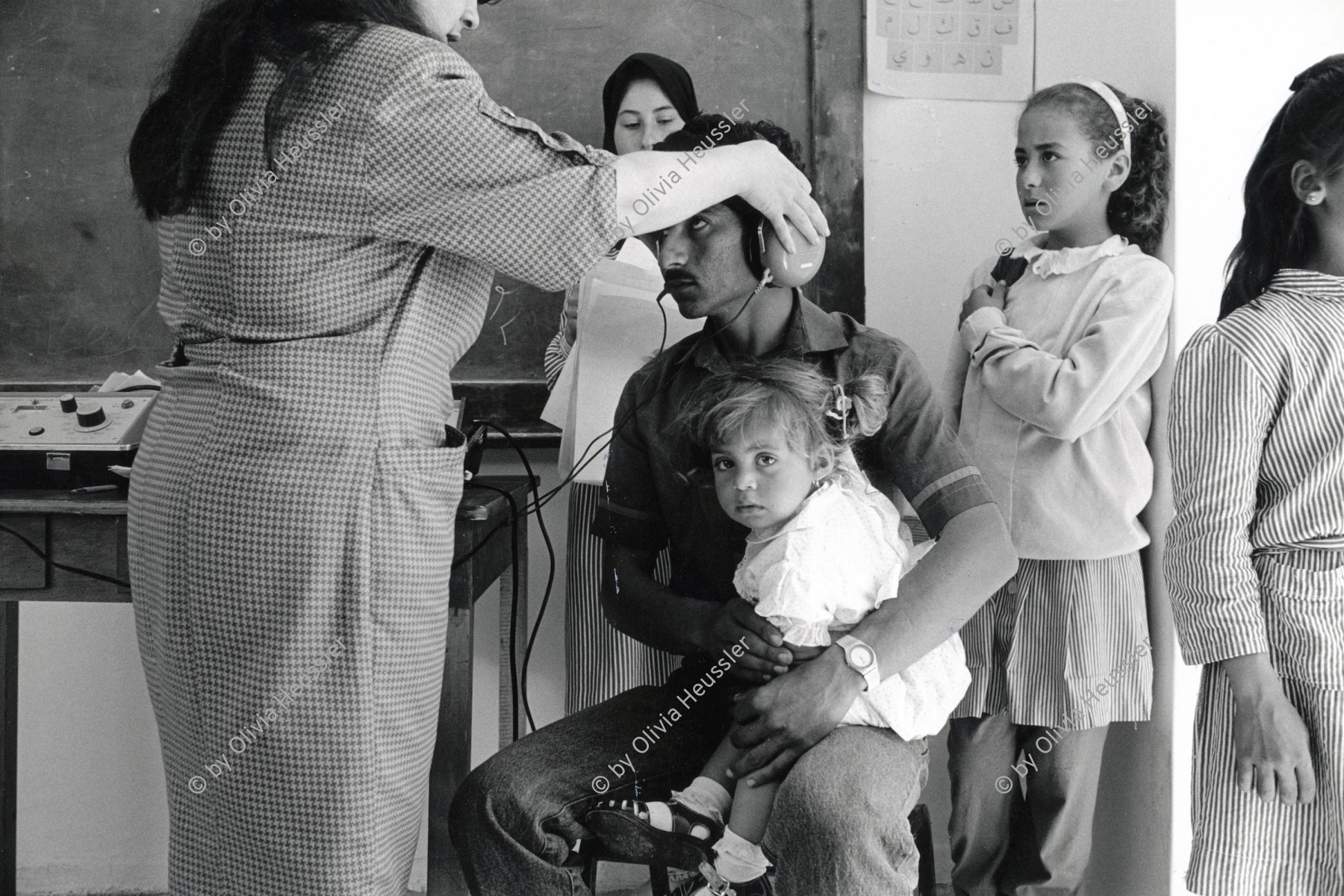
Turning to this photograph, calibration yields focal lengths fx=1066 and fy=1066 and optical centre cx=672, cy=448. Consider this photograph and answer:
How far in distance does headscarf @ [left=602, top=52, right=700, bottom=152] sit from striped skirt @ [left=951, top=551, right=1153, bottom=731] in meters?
1.13

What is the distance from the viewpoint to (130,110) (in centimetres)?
225

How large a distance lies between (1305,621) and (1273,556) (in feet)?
0.27

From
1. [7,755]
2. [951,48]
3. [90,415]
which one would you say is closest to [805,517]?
[90,415]

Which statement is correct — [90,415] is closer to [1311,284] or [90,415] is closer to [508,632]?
[508,632]

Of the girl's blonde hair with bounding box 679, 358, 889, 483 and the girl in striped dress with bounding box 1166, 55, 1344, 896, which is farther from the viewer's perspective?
Answer: the girl's blonde hair with bounding box 679, 358, 889, 483

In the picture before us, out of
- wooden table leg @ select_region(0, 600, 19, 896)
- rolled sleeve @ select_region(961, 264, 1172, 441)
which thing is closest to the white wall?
Answer: rolled sleeve @ select_region(961, 264, 1172, 441)

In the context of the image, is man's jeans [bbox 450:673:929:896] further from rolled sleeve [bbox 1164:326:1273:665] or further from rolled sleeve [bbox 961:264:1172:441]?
rolled sleeve [bbox 961:264:1172:441]

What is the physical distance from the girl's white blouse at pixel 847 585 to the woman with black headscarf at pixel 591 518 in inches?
20.5

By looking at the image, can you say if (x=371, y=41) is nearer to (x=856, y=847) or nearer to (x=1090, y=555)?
(x=856, y=847)

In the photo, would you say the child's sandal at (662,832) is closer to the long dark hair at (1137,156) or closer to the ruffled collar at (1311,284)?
the ruffled collar at (1311,284)

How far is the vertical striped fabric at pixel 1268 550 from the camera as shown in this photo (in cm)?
120

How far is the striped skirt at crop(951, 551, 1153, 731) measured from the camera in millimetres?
1751

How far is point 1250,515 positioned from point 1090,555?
1.69ft

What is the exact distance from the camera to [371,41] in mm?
1074
